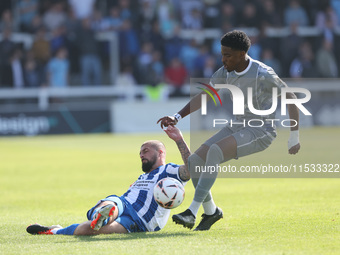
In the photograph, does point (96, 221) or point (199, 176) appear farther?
point (199, 176)

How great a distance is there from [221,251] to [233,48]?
7.45 ft

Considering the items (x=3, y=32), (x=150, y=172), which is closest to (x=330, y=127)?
(x=3, y=32)

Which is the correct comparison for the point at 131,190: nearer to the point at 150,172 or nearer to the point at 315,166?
the point at 150,172

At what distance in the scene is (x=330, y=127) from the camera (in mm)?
26781

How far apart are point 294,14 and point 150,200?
22890 millimetres

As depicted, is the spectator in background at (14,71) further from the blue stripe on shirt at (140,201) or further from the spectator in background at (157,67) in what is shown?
the blue stripe on shirt at (140,201)

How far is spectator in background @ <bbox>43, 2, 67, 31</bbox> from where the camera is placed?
27.0m

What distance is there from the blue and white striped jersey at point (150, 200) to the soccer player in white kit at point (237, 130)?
1.10ft

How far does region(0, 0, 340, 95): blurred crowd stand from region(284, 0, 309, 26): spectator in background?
0.04 m

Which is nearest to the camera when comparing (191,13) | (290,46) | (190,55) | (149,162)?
(149,162)

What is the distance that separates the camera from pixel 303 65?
27.2 metres

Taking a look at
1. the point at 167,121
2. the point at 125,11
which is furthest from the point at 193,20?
the point at 167,121

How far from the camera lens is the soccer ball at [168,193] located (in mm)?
7324

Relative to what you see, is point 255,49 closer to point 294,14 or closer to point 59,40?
point 294,14
